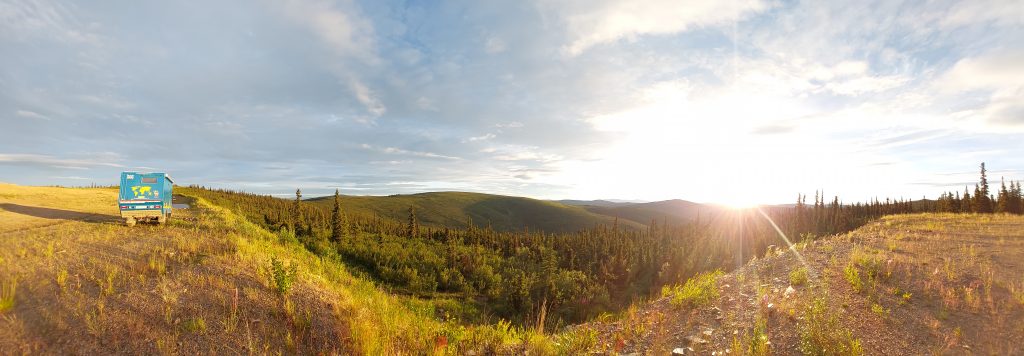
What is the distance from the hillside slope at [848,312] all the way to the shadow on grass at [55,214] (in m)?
24.8

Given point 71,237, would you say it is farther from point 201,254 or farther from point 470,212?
point 470,212

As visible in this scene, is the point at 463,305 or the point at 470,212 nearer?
the point at 463,305

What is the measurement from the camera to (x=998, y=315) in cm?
789

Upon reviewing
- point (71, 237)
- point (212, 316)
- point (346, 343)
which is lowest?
point (346, 343)

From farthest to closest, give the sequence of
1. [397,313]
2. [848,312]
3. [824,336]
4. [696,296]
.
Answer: [696,296] → [397,313] → [848,312] → [824,336]

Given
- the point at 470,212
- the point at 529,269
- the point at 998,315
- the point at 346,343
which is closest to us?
the point at 346,343

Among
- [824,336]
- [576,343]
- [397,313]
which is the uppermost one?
[824,336]

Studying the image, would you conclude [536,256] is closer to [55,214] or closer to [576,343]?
[55,214]

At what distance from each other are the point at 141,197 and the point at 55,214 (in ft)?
25.9

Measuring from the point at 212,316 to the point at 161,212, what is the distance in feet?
49.3

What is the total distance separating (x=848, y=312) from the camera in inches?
333

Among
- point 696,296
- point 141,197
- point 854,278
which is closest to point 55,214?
point 141,197

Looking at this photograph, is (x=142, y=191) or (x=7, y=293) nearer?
(x=7, y=293)

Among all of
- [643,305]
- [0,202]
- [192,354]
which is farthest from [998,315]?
[0,202]
